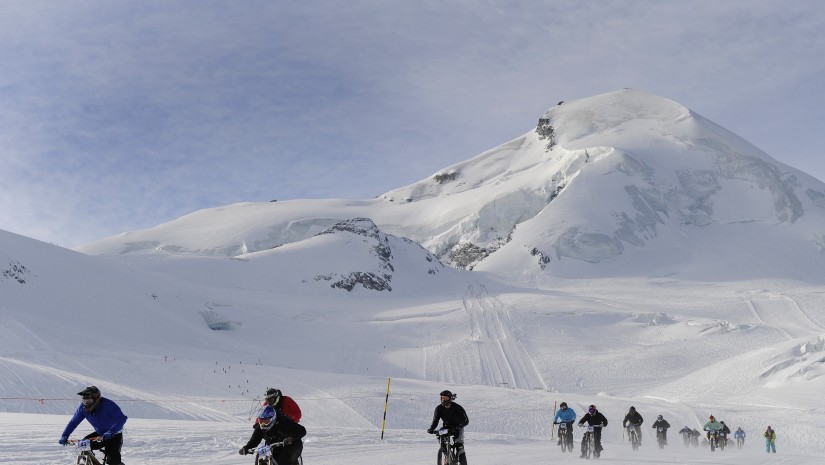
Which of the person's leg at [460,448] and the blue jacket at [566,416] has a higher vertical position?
the blue jacket at [566,416]

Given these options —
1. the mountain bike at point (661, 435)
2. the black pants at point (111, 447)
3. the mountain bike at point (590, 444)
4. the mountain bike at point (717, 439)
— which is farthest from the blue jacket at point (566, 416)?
the black pants at point (111, 447)

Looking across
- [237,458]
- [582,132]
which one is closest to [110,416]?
[237,458]

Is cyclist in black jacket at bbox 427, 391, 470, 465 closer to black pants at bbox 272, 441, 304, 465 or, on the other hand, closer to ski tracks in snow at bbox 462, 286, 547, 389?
Answer: black pants at bbox 272, 441, 304, 465

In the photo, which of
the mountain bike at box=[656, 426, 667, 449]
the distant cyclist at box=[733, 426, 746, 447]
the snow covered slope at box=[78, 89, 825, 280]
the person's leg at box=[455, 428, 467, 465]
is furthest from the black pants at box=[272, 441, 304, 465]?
the snow covered slope at box=[78, 89, 825, 280]

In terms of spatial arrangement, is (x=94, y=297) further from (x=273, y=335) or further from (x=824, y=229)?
(x=824, y=229)

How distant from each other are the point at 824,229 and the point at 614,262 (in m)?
33.3

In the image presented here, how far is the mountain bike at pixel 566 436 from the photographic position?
20594 millimetres

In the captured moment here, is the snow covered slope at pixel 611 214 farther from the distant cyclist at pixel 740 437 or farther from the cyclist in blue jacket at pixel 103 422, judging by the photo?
the cyclist in blue jacket at pixel 103 422

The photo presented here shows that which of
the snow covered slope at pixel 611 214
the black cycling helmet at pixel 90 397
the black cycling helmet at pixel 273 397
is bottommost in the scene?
the black cycling helmet at pixel 90 397

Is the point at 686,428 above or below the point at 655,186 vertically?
below

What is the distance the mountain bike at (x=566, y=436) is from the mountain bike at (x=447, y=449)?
823cm

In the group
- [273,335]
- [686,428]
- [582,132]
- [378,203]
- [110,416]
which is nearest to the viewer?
[110,416]

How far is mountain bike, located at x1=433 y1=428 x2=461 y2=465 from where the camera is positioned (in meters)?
13.1

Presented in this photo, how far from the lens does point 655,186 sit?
121062mm
